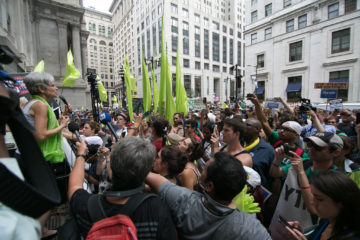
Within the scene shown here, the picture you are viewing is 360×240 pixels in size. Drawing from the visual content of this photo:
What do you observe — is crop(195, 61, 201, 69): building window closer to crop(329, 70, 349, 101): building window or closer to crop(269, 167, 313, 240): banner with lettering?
crop(329, 70, 349, 101): building window

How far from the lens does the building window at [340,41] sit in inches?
912

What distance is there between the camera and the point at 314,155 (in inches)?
85.9

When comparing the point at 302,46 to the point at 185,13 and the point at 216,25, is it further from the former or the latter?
the point at 216,25

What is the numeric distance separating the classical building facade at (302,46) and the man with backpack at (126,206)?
25.6 m

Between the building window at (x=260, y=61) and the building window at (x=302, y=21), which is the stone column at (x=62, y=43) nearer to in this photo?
the building window at (x=260, y=61)

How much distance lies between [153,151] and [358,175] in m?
2.13

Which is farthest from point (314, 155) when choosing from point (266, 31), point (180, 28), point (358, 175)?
point (180, 28)

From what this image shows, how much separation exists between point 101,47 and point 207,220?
99.1 m

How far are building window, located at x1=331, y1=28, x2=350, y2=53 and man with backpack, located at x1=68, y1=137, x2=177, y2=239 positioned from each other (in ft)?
104

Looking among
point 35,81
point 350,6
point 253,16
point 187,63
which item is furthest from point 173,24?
point 35,81

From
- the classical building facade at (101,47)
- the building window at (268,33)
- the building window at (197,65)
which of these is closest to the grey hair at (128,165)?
the building window at (268,33)

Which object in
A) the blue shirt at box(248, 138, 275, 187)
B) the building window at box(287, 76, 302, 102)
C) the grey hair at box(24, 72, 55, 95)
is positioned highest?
the building window at box(287, 76, 302, 102)

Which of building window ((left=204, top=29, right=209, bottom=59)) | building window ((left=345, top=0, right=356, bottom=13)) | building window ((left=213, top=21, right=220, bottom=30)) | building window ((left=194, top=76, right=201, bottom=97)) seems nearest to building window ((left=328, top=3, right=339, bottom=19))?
building window ((left=345, top=0, right=356, bottom=13))

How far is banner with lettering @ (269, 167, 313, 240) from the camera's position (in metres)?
2.05
